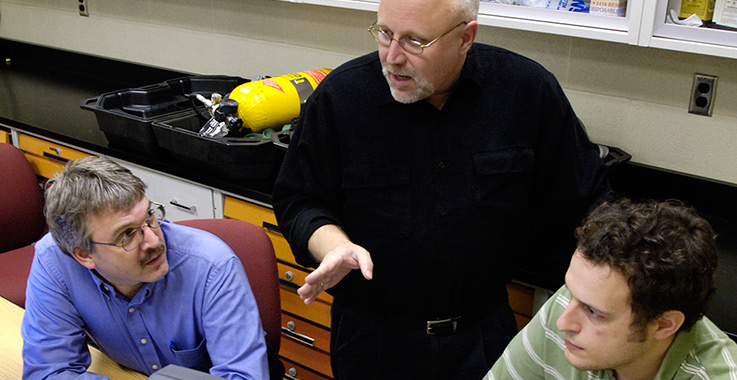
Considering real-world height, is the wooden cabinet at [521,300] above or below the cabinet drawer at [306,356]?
above

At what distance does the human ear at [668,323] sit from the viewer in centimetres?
109

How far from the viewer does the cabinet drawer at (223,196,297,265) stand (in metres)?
2.36

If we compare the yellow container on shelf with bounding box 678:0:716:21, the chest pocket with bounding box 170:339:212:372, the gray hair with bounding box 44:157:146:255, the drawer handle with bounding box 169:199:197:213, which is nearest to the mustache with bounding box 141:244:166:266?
the gray hair with bounding box 44:157:146:255

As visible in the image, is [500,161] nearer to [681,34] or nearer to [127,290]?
[681,34]

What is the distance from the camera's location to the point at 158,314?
5.36 feet

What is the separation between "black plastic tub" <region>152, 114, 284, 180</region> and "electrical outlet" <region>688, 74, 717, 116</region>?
1214mm

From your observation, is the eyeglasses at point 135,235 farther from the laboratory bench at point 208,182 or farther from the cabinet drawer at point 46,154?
the cabinet drawer at point 46,154

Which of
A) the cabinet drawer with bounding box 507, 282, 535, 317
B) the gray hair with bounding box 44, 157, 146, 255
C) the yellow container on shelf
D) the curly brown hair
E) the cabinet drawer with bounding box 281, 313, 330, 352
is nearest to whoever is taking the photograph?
the curly brown hair

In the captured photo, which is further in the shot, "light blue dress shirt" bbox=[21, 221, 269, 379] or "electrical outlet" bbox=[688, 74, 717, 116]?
"electrical outlet" bbox=[688, 74, 717, 116]

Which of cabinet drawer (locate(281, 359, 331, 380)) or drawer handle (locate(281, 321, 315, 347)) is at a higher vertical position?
drawer handle (locate(281, 321, 315, 347))

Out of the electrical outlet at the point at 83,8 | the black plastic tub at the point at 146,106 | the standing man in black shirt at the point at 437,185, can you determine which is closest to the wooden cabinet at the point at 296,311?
the black plastic tub at the point at 146,106

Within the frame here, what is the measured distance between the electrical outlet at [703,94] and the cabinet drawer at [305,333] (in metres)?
1.30

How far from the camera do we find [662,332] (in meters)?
1.11

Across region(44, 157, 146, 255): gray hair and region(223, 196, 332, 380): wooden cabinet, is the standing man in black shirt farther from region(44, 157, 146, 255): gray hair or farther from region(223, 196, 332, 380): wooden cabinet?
region(223, 196, 332, 380): wooden cabinet
